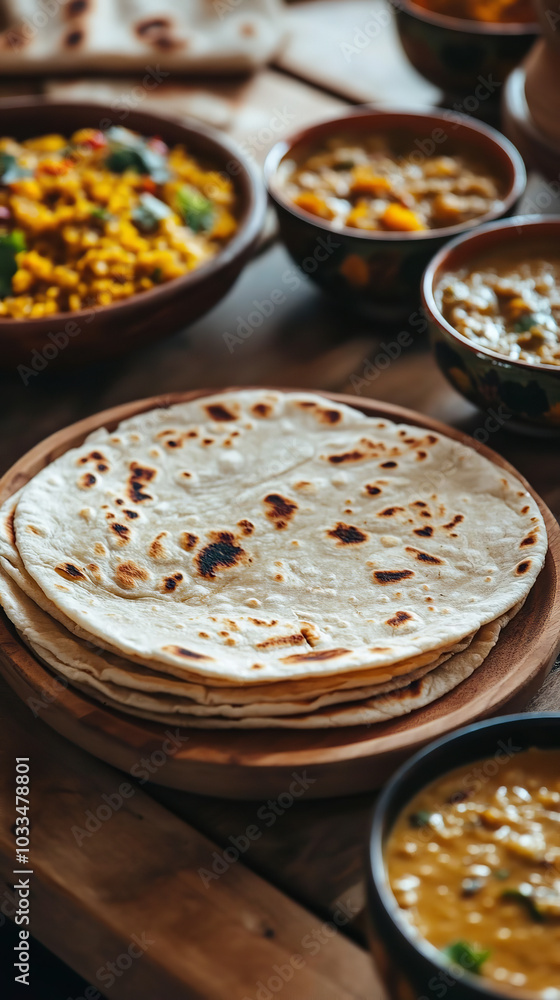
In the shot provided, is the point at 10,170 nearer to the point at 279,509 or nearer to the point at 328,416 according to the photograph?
the point at 328,416

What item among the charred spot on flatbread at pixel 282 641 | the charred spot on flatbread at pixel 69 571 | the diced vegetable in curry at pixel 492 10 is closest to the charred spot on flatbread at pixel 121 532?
the charred spot on flatbread at pixel 69 571

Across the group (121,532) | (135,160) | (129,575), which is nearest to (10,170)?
(135,160)

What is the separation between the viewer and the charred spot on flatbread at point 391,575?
65.6 inches

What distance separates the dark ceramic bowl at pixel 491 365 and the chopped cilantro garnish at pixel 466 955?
113 centimetres

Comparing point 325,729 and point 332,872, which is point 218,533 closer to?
point 325,729

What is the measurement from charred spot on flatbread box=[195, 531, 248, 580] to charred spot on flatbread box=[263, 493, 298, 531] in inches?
3.7

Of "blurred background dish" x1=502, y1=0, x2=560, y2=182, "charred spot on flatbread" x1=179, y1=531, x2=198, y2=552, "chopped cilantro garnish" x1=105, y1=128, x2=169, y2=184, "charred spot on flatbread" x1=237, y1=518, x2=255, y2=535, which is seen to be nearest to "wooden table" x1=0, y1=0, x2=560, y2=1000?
"charred spot on flatbread" x1=179, y1=531, x2=198, y2=552

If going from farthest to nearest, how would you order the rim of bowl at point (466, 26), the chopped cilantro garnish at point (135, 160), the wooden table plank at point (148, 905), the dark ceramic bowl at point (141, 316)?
the rim of bowl at point (466, 26) → the chopped cilantro garnish at point (135, 160) → the dark ceramic bowl at point (141, 316) → the wooden table plank at point (148, 905)

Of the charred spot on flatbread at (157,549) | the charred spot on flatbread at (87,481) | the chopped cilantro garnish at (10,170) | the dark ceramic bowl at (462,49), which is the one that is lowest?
the charred spot on flatbread at (87,481)

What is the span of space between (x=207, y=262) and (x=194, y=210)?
0.30m

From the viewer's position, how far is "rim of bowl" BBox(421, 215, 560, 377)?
190cm

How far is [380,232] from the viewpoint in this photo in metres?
2.37

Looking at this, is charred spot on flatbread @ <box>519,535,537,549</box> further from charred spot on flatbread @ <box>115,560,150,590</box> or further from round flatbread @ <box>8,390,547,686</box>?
charred spot on flatbread @ <box>115,560,150,590</box>

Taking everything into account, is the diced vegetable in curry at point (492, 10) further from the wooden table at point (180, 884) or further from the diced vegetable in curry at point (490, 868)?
the diced vegetable in curry at point (490, 868)
